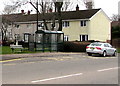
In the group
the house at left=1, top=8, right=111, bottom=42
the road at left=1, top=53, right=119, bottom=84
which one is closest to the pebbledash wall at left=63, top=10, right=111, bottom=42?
the house at left=1, top=8, right=111, bottom=42

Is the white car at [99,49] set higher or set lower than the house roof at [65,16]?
lower

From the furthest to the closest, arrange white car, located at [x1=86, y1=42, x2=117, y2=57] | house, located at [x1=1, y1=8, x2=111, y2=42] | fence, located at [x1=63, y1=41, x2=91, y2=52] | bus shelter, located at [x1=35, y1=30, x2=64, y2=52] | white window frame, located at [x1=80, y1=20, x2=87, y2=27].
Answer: white window frame, located at [x1=80, y1=20, x2=87, y2=27] < house, located at [x1=1, y1=8, x2=111, y2=42] < fence, located at [x1=63, y1=41, x2=91, y2=52] < bus shelter, located at [x1=35, y1=30, x2=64, y2=52] < white car, located at [x1=86, y1=42, x2=117, y2=57]

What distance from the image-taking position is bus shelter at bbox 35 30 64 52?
30.8m

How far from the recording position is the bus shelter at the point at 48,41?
30.8 metres

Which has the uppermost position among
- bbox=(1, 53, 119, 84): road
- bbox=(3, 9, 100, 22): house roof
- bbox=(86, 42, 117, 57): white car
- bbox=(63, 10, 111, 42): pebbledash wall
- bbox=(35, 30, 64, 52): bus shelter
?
bbox=(3, 9, 100, 22): house roof

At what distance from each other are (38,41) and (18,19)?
35730 mm

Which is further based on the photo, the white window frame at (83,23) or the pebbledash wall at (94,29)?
the white window frame at (83,23)

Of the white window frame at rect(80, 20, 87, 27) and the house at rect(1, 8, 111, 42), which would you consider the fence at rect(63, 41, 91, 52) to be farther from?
the white window frame at rect(80, 20, 87, 27)

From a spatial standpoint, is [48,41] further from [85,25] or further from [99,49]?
[85,25]

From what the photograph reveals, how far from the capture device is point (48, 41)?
3159 cm

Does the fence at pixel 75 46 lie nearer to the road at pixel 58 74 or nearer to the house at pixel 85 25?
the house at pixel 85 25

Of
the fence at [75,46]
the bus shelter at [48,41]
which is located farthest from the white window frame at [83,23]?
the bus shelter at [48,41]

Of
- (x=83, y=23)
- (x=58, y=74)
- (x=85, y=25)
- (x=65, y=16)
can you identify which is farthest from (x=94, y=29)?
(x=58, y=74)

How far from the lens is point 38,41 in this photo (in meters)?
31.7
